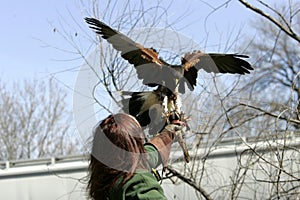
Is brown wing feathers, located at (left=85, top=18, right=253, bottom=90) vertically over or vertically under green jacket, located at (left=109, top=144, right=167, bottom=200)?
over

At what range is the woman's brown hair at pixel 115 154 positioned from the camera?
2115 millimetres

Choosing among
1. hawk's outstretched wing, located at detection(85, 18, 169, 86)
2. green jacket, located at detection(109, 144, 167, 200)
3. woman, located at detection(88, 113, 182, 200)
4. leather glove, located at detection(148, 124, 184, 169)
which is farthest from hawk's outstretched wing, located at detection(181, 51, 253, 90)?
green jacket, located at detection(109, 144, 167, 200)

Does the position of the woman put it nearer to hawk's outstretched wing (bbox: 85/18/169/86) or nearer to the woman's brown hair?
the woman's brown hair

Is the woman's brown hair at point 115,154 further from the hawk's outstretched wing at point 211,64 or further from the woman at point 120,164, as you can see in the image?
the hawk's outstretched wing at point 211,64

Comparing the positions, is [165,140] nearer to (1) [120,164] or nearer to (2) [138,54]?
(1) [120,164]

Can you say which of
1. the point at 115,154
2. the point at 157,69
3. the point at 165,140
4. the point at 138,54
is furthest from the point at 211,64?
the point at 115,154

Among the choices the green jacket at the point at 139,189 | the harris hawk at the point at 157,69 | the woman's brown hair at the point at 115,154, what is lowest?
the green jacket at the point at 139,189

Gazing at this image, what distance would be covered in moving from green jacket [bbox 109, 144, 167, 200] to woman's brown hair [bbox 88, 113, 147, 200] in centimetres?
2

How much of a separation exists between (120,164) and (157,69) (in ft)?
5.38

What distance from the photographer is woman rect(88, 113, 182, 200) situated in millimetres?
2070

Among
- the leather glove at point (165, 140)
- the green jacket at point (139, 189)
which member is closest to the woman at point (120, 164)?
the green jacket at point (139, 189)

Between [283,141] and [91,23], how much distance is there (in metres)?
3.21

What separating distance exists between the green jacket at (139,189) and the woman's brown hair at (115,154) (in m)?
0.02

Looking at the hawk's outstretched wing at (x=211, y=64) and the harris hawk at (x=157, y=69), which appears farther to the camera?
the hawk's outstretched wing at (x=211, y=64)
